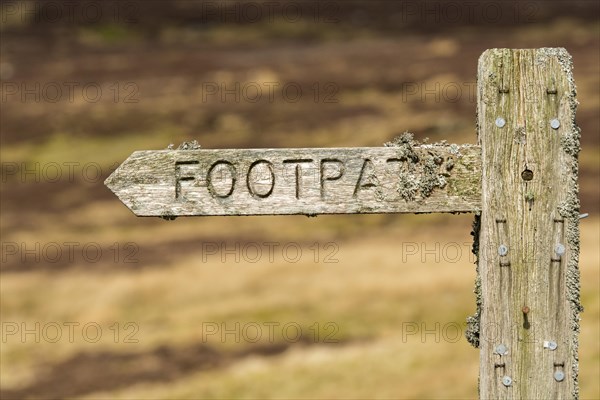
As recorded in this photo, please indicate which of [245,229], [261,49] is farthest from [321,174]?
[261,49]

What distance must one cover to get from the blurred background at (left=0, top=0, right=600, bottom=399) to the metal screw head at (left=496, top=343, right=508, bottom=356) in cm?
636

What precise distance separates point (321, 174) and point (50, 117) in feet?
143

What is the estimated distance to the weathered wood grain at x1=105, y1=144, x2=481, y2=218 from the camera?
4.60 meters

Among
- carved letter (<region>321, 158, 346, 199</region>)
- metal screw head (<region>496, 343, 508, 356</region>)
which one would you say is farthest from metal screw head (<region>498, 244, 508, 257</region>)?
carved letter (<region>321, 158, 346, 199</region>)

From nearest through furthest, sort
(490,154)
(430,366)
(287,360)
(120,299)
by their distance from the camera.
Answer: (490,154) < (430,366) < (287,360) < (120,299)

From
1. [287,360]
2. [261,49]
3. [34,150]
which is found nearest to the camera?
[287,360]

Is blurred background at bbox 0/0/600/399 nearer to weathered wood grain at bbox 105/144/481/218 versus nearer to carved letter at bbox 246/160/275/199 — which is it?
weathered wood grain at bbox 105/144/481/218

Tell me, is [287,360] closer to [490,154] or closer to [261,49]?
[490,154]

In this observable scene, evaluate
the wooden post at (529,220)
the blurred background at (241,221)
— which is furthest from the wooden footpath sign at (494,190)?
the blurred background at (241,221)

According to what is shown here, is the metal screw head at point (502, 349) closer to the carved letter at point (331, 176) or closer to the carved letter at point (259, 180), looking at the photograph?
the carved letter at point (331, 176)

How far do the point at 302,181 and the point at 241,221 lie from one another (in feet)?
76.9

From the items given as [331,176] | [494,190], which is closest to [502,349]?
[494,190]

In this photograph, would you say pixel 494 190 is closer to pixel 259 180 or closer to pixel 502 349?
pixel 502 349

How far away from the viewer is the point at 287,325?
54.2 ft
